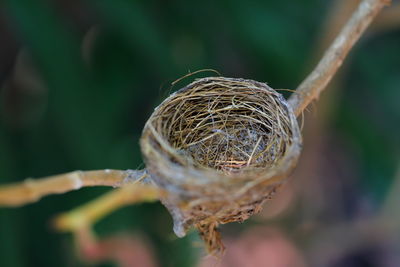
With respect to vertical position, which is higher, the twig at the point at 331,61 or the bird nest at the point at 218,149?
the twig at the point at 331,61

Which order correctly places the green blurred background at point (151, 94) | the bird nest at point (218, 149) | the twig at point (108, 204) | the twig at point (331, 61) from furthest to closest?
the green blurred background at point (151, 94) < the twig at point (331, 61) < the bird nest at point (218, 149) < the twig at point (108, 204)

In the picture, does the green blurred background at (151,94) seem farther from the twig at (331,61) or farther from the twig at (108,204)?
the twig at (108,204)

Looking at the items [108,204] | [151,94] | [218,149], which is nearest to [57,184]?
[108,204]

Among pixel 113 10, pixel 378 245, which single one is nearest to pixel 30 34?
pixel 113 10

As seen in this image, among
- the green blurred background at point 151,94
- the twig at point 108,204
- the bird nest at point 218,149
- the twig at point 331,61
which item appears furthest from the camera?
the green blurred background at point 151,94

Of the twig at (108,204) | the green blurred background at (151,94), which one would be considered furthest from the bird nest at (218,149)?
the green blurred background at (151,94)

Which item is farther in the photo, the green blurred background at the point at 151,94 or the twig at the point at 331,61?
the green blurred background at the point at 151,94
